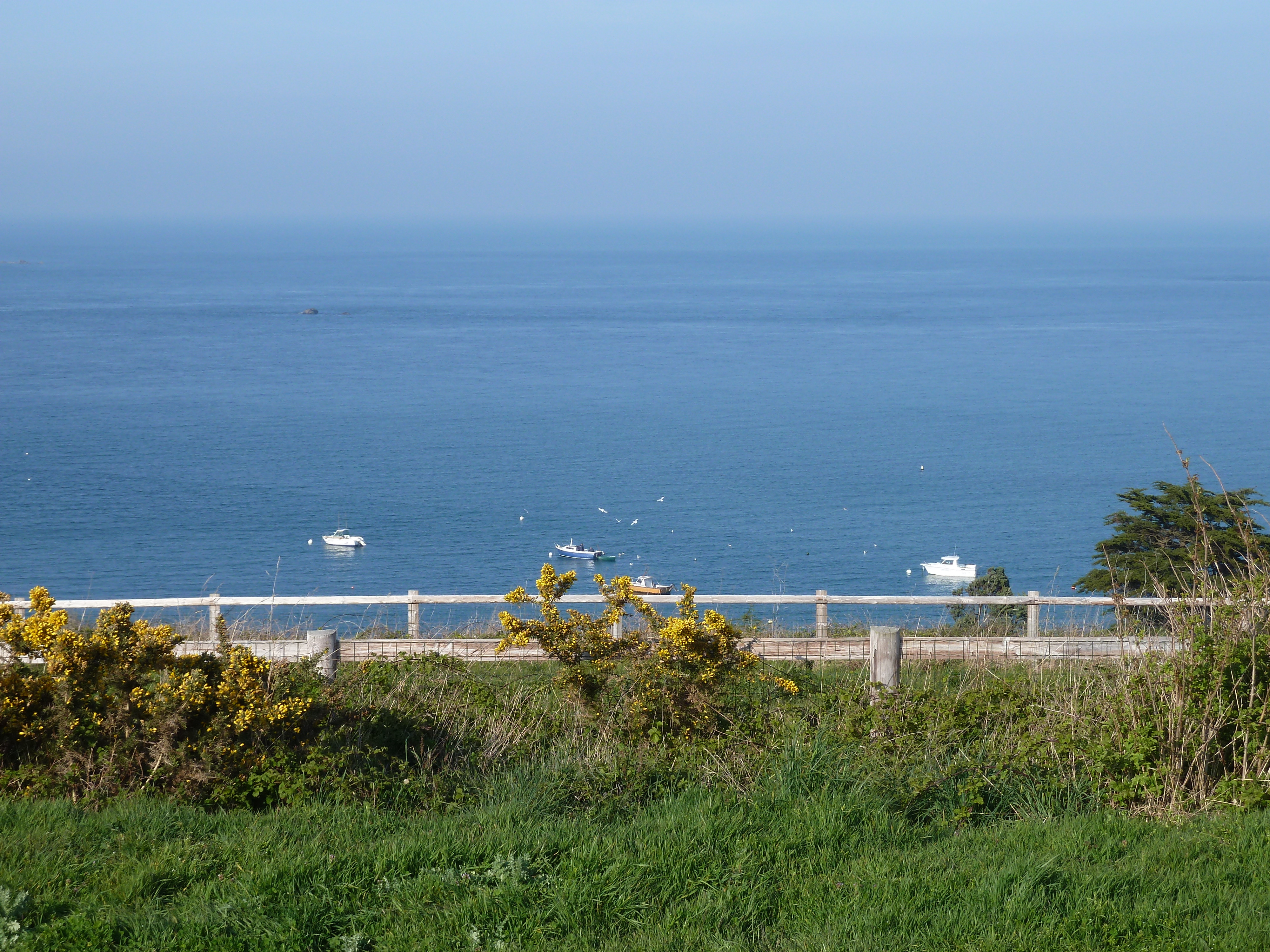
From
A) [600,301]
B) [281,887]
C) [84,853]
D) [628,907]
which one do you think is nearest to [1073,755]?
[628,907]

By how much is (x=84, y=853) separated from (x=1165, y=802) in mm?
5197

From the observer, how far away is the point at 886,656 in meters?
7.75

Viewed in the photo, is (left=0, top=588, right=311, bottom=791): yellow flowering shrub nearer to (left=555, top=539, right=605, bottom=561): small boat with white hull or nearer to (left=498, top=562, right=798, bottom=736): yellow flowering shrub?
(left=498, top=562, right=798, bottom=736): yellow flowering shrub

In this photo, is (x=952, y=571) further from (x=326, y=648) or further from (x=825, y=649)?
(x=326, y=648)

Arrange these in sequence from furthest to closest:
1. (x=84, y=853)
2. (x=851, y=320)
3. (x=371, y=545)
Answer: (x=851, y=320) → (x=371, y=545) → (x=84, y=853)

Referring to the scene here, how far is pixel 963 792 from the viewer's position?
6.13 metres

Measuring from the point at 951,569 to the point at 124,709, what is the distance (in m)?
46.4

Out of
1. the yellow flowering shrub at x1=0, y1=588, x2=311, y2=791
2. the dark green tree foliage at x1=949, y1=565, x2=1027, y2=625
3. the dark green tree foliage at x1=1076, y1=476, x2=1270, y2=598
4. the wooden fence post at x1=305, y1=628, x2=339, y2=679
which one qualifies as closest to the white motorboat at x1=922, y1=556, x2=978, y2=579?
the dark green tree foliage at x1=949, y1=565, x2=1027, y2=625

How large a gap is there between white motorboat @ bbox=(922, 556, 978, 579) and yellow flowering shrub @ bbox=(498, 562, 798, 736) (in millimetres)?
43023

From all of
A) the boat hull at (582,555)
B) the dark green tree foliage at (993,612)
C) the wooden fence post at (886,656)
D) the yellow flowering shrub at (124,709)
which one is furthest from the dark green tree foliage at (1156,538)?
the boat hull at (582,555)

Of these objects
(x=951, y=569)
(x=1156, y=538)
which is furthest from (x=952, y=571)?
(x=1156, y=538)

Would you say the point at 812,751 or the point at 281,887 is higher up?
the point at 812,751

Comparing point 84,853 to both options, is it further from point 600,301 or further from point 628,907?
point 600,301

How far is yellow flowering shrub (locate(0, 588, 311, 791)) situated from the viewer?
6.00 metres
